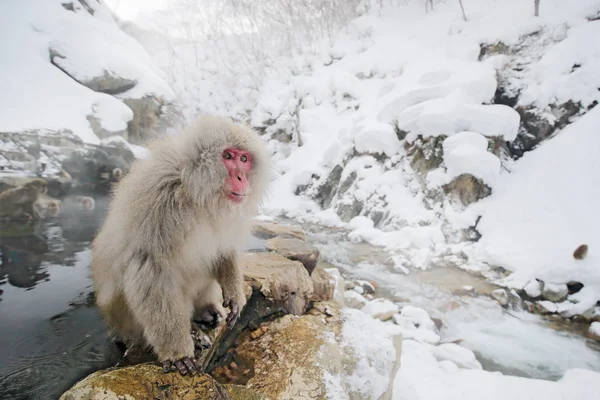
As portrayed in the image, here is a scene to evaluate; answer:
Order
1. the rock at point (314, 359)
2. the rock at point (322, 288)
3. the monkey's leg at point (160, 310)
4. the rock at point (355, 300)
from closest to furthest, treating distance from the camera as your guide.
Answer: the monkey's leg at point (160, 310) < the rock at point (314, 359) < the rock at point (322, 288) < the rock at point (355, 300)

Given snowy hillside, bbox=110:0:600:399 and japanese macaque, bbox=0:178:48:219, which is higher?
snowy hillside, bbox=110:0:600:399

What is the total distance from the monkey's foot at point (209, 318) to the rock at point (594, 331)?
389 cm

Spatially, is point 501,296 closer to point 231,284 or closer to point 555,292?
point 555,292

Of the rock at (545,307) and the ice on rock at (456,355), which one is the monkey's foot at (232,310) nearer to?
the ice on rock at (456,355)

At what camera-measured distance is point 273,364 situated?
5.56 feet

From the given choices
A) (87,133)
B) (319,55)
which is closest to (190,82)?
(319,55)

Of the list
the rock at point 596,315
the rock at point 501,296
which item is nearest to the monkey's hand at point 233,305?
the rock at point 501,296

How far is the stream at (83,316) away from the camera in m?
1.76

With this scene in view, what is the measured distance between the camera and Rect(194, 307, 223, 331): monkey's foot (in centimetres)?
175

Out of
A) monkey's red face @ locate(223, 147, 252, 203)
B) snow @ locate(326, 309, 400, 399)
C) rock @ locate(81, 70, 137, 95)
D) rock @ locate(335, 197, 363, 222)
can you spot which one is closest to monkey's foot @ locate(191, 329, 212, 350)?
snow @ locate(326, 309, 400, 399)

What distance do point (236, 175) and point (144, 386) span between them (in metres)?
0.91

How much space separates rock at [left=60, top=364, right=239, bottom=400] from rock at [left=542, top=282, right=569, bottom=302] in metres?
4.24

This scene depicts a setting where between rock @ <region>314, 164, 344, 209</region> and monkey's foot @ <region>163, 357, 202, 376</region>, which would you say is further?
rock @ <region>314, 164, 344, 209</region>

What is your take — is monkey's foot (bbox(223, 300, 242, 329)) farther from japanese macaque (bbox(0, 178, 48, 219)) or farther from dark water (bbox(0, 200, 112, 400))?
japanese macaque (bbox(0, 178, 48, 219))
